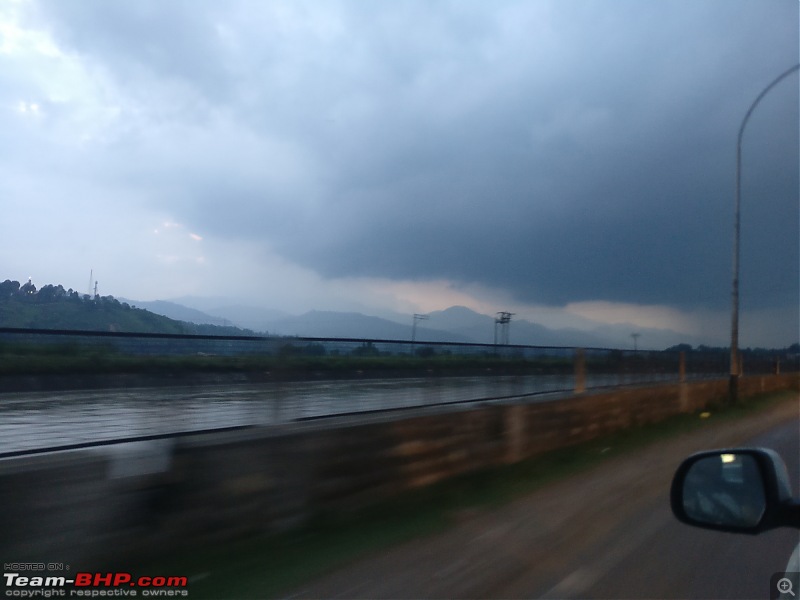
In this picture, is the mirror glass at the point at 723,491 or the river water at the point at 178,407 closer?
the mirror glass at the point at 723,491

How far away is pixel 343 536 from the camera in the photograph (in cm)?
682

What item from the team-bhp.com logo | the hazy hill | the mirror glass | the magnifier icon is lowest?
the team-bhp.com logo

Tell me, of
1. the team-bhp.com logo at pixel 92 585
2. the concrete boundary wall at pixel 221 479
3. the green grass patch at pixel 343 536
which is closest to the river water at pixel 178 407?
the concrete boundary wall at pixel 221 479

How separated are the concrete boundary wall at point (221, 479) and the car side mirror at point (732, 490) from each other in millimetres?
3799

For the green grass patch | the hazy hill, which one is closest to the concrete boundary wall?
the green grass patch

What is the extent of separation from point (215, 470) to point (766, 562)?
15.8 ft

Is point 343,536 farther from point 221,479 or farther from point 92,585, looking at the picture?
point 92,585

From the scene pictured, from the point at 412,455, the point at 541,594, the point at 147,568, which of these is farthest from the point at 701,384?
the point at 147,568

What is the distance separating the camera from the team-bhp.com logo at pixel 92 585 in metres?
4.84

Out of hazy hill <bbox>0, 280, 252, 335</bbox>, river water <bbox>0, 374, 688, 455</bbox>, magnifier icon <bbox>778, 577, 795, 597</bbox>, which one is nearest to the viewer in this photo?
magnifier icon <bbox>778, 577, 795, 597</bbox>

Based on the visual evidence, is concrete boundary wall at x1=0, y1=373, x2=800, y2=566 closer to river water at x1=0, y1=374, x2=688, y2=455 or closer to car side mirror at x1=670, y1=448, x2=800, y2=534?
river water at x1=0, y1=374, x2=688, y2=455

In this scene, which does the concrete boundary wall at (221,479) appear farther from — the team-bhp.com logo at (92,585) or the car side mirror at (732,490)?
the car side mirror at (732,490)

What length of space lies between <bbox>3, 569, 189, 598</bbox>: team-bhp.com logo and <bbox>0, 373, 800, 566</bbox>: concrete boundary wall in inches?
5.3

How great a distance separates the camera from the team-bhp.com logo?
4.84m
